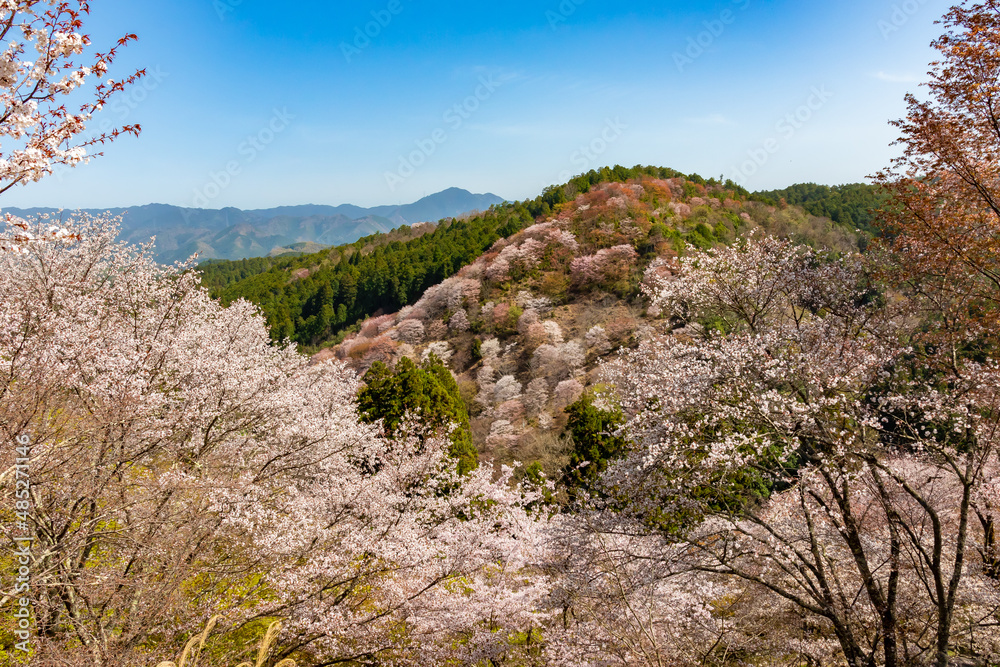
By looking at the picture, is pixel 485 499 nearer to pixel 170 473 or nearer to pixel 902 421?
pixel 170 473

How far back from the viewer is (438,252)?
56.4 metres

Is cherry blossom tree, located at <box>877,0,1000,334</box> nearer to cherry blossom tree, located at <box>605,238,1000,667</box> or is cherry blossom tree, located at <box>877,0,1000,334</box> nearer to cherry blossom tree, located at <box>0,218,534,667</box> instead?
cherry blossom tree, located at <box>605,238,1000,667</box>

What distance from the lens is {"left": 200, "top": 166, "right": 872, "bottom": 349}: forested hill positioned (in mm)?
49531

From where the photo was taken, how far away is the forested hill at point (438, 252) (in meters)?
49.5

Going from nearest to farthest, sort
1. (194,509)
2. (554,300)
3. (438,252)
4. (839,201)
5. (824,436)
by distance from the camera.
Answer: (824,436), (194,509), (554,300), (438,252), (839,201)

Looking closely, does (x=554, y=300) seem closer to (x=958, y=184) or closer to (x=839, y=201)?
(x=958, y=184)

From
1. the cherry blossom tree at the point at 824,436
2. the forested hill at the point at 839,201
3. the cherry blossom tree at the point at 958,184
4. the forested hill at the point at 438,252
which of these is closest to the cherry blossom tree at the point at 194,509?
the cherry blossom tree at the point at 824,436

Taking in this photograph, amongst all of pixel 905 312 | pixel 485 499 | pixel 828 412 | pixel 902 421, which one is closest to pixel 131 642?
pixel 485 499

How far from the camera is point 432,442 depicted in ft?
35.3

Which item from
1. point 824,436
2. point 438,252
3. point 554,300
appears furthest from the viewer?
point 438,252

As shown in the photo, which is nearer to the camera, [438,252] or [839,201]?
[438,252]

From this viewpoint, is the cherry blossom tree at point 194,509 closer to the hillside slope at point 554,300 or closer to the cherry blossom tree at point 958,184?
the cherry blossom tree at point 958,184

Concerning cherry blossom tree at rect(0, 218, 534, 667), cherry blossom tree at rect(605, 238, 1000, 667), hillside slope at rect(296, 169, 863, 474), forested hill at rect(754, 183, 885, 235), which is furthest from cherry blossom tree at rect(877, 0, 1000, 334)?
forested hill at rect(754, 183, 885, 235)

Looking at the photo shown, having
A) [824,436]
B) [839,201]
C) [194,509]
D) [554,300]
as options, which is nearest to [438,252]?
[554,300]
